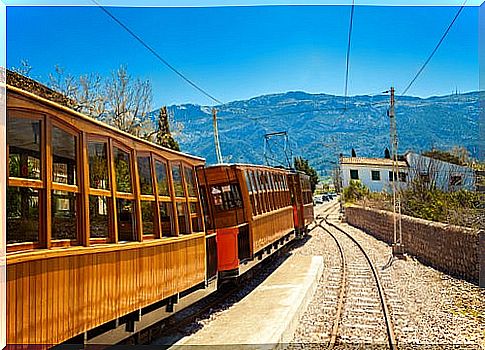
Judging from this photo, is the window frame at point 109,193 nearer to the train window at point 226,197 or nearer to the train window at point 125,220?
the train window at point 125,220

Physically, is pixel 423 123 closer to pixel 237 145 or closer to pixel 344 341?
pixel 237 145

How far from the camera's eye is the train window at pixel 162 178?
5965 millimetres

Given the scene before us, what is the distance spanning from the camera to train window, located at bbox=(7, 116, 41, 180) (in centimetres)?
358

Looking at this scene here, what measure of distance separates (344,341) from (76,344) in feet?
11.6

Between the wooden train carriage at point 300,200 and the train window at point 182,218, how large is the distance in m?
9.83

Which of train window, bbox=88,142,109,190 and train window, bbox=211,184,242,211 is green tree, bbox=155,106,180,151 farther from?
train window, bbox=88,142,109,190

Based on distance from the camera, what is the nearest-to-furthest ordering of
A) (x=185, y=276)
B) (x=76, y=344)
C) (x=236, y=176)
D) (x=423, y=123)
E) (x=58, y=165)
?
(x=58, y=165) → (x=76, y=344) → (x=185, y=276) → (x=236, y=176) → (x=423, y=123)

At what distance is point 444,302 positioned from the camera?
8914mm

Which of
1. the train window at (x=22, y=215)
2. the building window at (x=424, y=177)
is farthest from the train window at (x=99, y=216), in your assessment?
the building window at (x=424, y=177)

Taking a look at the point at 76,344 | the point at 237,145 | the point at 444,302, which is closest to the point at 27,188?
the point at 76,344

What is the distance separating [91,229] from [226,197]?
A: 554cm

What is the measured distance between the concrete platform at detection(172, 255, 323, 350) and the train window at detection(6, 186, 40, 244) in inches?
106

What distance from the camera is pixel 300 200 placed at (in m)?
18.4

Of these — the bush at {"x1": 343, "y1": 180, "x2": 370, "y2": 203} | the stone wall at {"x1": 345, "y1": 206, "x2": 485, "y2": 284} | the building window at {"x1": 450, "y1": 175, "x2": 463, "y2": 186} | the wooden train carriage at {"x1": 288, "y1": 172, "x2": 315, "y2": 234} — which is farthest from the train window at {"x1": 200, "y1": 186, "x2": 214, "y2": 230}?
the bush at {"x1": 343, "y1": 180, "x2": 370, "y2": 203}
